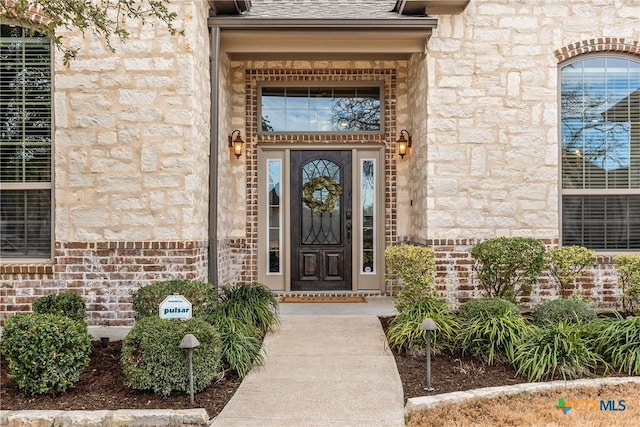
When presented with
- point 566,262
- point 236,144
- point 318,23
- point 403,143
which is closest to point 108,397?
point 236,144

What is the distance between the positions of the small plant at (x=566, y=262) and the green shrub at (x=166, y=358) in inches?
165

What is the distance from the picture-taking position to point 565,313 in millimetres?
5344

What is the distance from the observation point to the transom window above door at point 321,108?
26.4ft

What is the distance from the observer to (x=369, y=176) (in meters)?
8.05

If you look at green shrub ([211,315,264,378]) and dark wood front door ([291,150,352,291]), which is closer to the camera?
green shrub ([211,315,264,378])

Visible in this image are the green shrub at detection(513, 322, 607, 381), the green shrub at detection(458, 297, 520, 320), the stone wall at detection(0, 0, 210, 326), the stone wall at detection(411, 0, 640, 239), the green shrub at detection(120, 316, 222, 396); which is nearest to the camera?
the green shrub at detection(120, 316, 222, 396)

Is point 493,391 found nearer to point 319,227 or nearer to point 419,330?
point 419,330

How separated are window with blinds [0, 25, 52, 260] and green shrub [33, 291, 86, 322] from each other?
1.27 meters

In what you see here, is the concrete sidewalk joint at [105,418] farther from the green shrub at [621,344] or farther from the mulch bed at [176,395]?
the green shrub at [621,344]

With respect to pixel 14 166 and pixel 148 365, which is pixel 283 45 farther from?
pixel 148 365

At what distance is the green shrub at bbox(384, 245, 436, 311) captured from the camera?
576 centimetres

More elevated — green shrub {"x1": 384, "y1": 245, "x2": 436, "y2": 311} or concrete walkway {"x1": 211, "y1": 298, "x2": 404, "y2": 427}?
green shrub {"x1": 384, "y1": 245, "x2": 436, "y2": 311}

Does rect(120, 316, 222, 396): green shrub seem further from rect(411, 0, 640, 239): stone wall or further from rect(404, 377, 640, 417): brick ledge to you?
rect(411, 0, 640, 239): stone wall

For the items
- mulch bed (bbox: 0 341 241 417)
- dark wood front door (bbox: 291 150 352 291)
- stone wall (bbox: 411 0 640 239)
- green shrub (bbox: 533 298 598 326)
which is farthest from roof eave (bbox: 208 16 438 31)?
mulch bed (bbox: 0 341 241 417)
